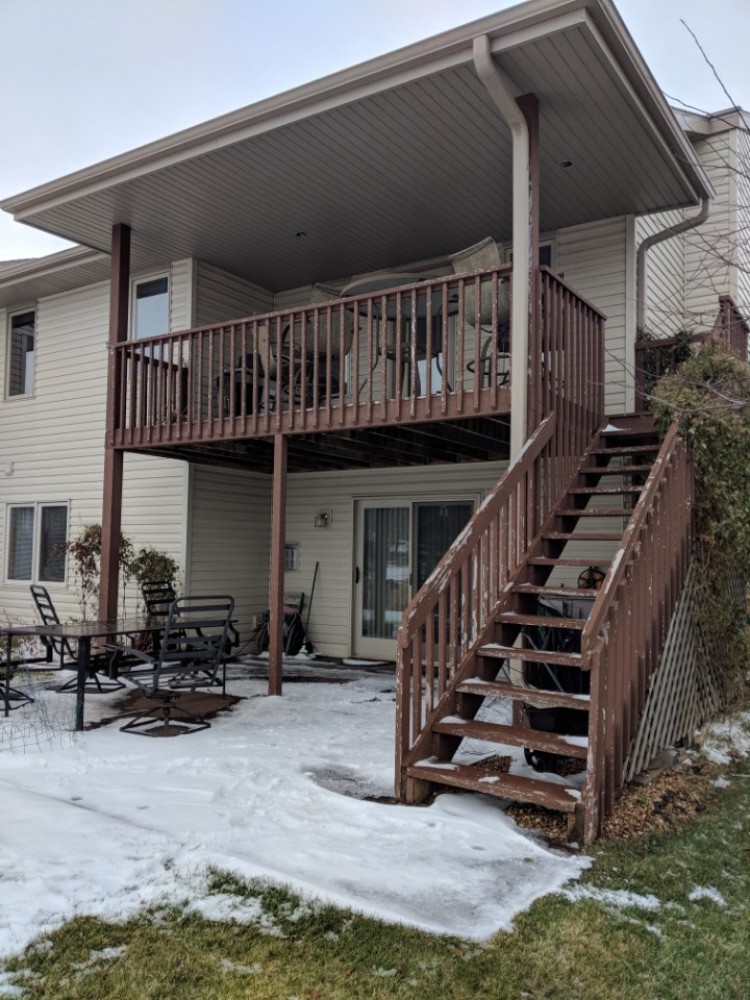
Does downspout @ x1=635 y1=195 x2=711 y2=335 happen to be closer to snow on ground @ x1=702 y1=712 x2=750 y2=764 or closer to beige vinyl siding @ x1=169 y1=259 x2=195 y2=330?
snow on ground @ x1=702 y1=712 x2=750 y2=764

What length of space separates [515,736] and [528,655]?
1.65 ft

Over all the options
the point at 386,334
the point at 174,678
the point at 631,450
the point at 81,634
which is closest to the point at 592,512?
the point at 631,450

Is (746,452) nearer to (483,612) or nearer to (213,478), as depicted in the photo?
(483,612)

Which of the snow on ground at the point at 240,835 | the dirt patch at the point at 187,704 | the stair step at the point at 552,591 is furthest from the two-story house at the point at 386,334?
the dirt patch at the point at 187,704

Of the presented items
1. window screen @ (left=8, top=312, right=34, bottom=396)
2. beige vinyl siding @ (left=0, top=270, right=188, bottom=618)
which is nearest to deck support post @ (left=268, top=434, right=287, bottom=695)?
beige vinyl siding @ (left=0, top=270, right=188, bottom=618)

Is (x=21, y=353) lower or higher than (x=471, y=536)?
higher

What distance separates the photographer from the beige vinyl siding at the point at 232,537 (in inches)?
377

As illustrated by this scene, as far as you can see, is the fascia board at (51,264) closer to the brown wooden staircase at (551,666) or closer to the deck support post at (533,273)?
the deck support post at (533,273)

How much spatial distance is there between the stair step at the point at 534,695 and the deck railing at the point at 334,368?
7.74ft

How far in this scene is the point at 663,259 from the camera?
9047mm

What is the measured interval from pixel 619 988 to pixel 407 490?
7.11 metres

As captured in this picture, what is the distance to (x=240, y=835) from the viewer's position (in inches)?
139

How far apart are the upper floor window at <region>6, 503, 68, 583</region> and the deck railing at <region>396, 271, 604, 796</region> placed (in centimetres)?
731

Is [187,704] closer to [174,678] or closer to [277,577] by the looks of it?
[174,678]
